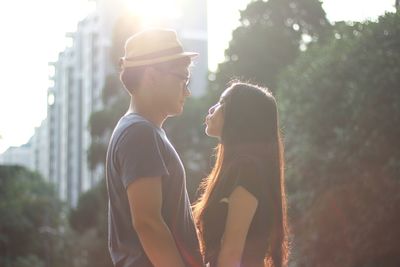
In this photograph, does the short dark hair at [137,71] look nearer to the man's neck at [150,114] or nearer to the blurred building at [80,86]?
the man's neck at [150,114]

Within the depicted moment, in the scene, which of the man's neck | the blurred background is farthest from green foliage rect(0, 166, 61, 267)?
the man's neck

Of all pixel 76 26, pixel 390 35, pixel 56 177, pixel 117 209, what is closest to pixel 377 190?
pixel 390 35

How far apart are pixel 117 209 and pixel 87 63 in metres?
104

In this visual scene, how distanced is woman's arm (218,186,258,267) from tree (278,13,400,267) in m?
12.5

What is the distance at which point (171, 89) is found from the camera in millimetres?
3180

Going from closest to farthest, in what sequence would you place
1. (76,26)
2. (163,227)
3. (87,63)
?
1. (163,227)
2. (87,63)
3. (76,26)

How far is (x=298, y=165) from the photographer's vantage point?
2230 cm

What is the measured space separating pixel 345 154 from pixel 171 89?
18.0m

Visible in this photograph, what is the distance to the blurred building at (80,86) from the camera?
91.6 m

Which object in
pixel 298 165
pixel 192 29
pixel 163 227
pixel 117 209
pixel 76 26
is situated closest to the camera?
pixel 163 227

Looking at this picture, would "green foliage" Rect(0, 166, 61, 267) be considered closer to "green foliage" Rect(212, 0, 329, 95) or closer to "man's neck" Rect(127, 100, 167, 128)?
"green foliage" Rect(212, 0, 329, 95)

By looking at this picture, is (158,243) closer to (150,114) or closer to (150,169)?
(150,169)

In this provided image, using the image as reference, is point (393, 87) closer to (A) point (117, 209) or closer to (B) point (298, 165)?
(B) point (298, 165)

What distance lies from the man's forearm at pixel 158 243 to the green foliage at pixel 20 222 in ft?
128
